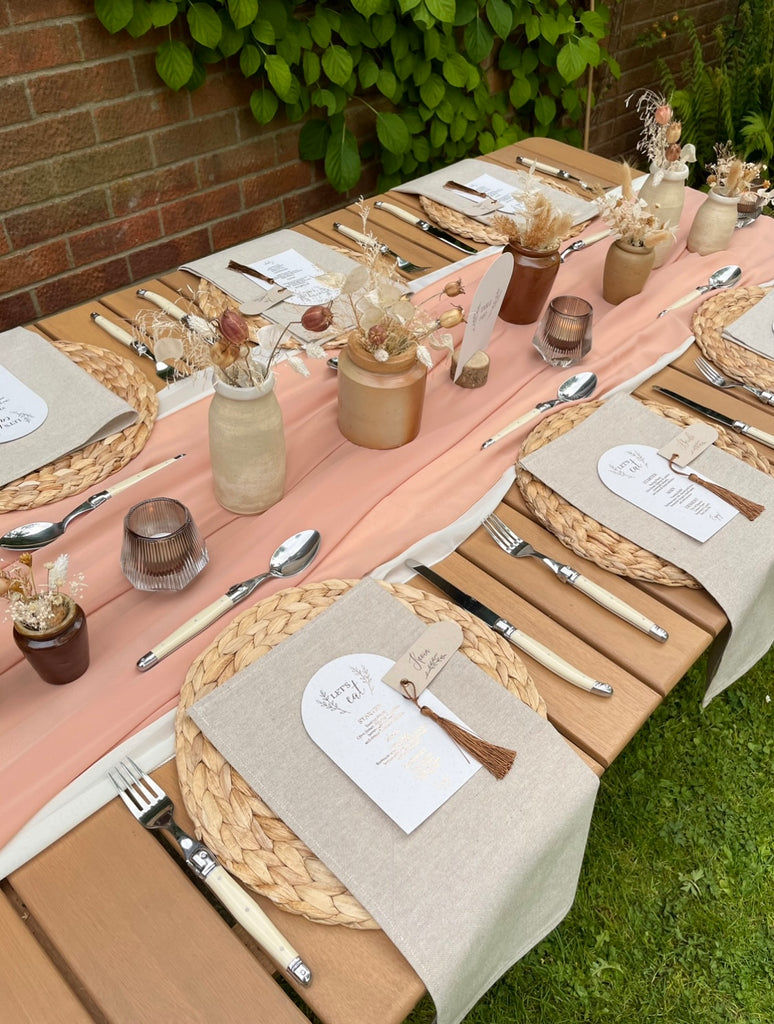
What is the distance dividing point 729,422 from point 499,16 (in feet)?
6.03

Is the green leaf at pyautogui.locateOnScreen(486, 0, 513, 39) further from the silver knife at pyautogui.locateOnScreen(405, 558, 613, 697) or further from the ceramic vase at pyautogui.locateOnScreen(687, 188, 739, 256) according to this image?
the silver knife at pyautogui.locateOnScreen(405, 558, 613, 697)

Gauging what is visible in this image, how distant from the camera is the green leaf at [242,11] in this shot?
1.91 meters

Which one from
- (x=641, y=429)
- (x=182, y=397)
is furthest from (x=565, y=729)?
(x=182, y=397)

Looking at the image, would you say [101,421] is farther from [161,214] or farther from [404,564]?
[161,214]

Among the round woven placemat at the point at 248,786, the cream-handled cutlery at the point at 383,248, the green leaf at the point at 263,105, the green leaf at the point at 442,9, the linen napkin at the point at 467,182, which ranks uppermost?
the green leaf at the point at 442,9

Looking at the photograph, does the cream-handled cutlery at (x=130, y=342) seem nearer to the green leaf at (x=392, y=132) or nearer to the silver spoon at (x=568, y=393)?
the silver spoon at (x=568, y=393)

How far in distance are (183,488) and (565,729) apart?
613 mm

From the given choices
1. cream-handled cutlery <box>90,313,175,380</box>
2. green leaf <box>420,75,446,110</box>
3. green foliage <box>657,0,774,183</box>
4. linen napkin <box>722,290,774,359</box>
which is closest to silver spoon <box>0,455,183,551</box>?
cream-handled cutlery <box>90,313,175,380</box>

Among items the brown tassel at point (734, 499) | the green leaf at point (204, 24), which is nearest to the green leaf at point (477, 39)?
the green leaf at point (204, 24)

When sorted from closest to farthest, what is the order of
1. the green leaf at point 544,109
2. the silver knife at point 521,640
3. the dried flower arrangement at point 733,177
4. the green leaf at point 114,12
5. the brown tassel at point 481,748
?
1. the brown tassel at point 481,748
2. the silver knife at point 521,640
3. the dried flower arrangement at point 733,177
4. the green leaf at point 114,12
5. the green leaf at point 544,109

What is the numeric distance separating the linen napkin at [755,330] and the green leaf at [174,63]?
1484 millimetres

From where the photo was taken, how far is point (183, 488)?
110cm

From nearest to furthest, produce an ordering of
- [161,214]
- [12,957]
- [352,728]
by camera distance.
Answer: [12,957], [352,728], [161,214]

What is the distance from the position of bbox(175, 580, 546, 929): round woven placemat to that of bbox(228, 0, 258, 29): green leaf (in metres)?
1.66
